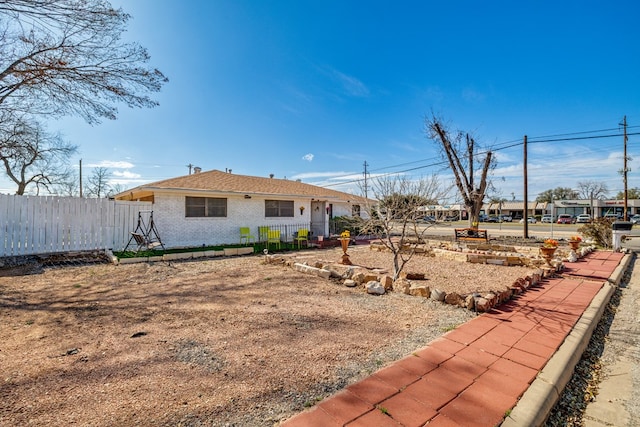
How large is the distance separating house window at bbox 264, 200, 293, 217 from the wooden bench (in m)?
8.63

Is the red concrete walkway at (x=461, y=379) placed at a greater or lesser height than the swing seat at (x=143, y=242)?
lesser

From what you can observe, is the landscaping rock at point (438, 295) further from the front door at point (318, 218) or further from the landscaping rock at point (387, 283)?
the front door at point (318, 218)

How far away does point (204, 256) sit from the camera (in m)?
10.5

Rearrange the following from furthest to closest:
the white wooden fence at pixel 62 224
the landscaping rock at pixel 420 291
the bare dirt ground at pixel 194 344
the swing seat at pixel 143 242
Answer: the swing seat at pixel 143 242, the white wooden fence at pixel 62 224, the landscaping rock at pixel 420 291, the bare dirt ground at pixel 194 344

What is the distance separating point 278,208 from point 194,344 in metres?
12.3

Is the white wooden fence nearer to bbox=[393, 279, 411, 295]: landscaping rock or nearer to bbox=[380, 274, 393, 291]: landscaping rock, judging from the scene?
bbox=[380, 274, 393, 291]: landscaping rock

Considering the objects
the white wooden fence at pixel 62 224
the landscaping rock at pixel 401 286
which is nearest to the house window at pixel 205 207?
the white wooden fence at pixel 62 224

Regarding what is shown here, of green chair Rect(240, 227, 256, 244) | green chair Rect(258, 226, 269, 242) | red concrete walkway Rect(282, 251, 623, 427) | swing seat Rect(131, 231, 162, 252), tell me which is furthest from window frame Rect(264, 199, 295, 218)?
red concrete walkway Rect(282, 251, 623, 427)

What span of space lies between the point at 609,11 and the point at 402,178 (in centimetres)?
822

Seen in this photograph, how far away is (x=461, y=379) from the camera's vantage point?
2580 millimetres

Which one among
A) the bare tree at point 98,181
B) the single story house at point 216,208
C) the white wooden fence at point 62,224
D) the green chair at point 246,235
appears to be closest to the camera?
the white wooden fence at point 62,224

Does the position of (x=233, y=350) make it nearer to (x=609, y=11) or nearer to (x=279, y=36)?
(x=279, y=36)

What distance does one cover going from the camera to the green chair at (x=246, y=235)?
13.4 metres

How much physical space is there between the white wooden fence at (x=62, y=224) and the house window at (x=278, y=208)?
18.3ft
